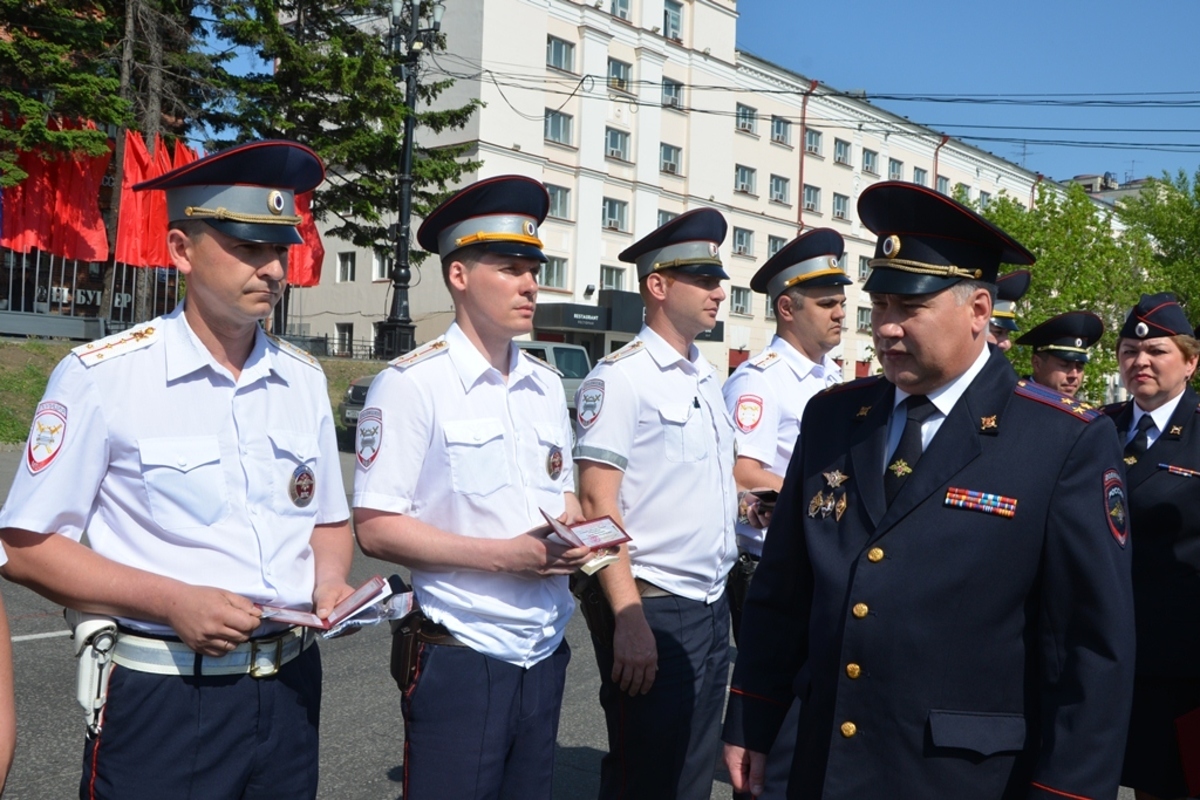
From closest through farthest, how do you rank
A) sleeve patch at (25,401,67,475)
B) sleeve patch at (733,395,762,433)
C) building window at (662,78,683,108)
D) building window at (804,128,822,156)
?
sleeve patch at (25,401,67,475) → sleeve patch at (733,395,762,433) → building window at (662,78,683,108) → building window at (804,128,822,156)

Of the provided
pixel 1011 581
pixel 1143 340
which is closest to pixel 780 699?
pixel 1011 581

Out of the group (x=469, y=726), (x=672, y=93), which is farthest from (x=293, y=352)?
(x=672, y=93)

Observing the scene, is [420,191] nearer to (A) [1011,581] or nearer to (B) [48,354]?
(B) [48,354]

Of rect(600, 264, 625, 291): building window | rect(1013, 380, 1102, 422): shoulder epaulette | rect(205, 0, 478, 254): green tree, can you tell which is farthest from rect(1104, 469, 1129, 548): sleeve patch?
rect(600, 264, 625, 291): building window

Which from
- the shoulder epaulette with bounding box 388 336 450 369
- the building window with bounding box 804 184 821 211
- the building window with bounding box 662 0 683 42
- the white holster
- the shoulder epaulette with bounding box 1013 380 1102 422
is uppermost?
the building window with bounding box 662 0 683 42

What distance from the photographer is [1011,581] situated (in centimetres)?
241

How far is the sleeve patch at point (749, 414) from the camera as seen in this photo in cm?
467

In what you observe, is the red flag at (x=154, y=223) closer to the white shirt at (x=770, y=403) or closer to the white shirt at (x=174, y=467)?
the white shirt at (x=770, y=403)

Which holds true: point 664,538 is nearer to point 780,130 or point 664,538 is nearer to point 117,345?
point 117,345

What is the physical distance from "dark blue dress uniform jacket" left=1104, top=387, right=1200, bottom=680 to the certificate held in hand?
7.46 feet

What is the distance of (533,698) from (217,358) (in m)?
1.30

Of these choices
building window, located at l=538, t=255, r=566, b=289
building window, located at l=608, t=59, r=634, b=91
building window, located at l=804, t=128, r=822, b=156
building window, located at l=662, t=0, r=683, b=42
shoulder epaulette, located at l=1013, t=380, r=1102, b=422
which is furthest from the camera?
building window, located at l=804, t=128, r=822, b=156

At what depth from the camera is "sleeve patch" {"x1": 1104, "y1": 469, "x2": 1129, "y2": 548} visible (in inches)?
94.3

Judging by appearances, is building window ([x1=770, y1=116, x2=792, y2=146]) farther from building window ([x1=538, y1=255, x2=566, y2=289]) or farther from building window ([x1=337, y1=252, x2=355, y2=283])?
building window ([x1=337, y1=252, x2=355, y2=283])
